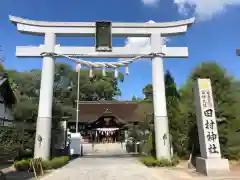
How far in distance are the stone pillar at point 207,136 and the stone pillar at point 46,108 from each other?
309 inches

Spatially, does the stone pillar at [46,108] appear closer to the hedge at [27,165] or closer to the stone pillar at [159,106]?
the hedge at [27,165]

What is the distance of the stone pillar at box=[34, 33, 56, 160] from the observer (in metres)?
12.9

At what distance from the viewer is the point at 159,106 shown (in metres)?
13.6

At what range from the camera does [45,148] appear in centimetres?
1295

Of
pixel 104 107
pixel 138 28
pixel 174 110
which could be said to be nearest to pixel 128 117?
pixel 104 107

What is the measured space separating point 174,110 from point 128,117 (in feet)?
66.7

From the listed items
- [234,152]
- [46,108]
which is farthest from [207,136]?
[46,108]

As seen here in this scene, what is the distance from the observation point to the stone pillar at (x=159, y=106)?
13203 mm

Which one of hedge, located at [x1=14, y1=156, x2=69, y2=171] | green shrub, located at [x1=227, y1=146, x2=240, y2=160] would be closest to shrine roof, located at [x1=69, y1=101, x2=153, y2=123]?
green shrub, located at [x1=227, y1=146, x2=240, y2=160]

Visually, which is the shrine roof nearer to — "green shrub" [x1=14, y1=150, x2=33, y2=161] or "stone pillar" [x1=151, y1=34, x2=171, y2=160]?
"green shrub" [x1=14, y1=150, x2=33, y2=161]

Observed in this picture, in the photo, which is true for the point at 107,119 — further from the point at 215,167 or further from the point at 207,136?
the point at 215,167

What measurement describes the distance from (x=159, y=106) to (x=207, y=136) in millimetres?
3667

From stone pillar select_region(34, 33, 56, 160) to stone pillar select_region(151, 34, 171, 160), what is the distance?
19.5ft

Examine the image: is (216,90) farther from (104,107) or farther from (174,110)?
(104,107)
